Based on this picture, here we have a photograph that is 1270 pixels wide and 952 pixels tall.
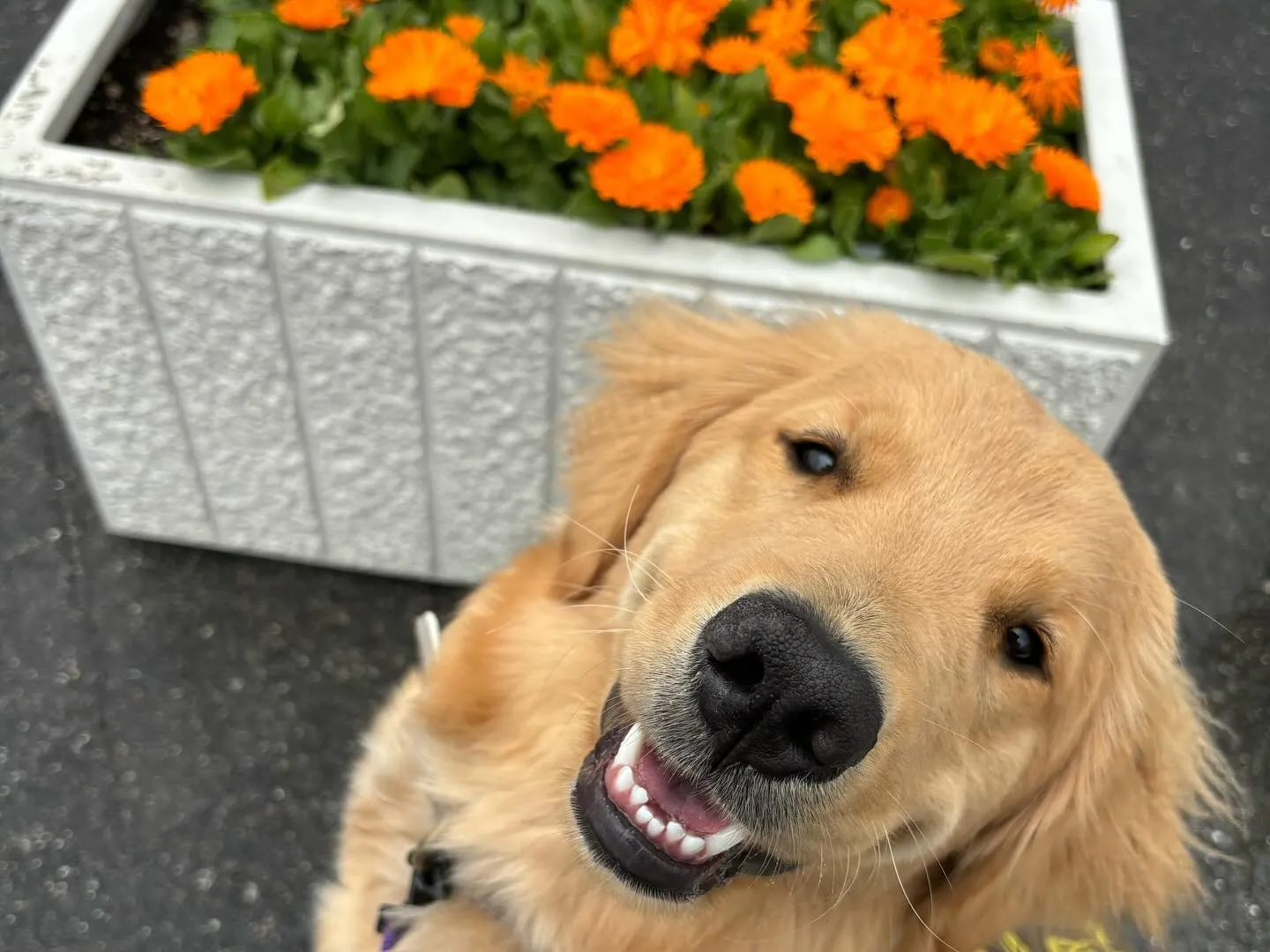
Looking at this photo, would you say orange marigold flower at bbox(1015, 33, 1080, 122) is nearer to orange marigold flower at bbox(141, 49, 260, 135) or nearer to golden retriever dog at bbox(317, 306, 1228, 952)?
golden retriever dog at bbox(317, 306, 1228, 952)

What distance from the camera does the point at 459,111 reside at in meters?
1.74

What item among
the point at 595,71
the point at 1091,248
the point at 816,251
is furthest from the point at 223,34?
the point at 1091,248

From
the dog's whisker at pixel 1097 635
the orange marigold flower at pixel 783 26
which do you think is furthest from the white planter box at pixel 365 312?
the dog's whisker at pixel 1097 635

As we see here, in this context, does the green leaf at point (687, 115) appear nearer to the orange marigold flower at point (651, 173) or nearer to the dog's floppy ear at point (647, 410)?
the orange marigold flower at point (651, 173)

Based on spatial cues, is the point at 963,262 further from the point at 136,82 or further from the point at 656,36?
the point at 136,82

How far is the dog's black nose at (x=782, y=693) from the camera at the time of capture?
94 centimetres

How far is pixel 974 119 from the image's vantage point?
1.68m

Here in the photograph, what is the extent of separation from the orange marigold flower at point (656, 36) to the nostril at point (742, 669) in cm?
112

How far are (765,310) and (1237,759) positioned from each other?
1.55 meters

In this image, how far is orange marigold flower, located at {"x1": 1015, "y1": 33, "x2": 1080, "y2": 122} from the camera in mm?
1880

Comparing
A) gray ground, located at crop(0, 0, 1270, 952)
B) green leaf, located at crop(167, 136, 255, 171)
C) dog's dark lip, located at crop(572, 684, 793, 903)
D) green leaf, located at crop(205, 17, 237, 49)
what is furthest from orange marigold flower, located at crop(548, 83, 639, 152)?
gray ground, located at crop(0, 0, 1270, 952)

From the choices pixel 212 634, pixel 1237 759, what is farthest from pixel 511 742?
pixel 1237 759

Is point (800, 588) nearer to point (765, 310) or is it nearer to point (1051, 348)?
point (765, 310)

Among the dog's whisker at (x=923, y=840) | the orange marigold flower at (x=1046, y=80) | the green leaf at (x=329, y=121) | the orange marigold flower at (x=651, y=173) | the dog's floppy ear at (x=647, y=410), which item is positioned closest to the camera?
the dog's whisker at (x=923, y=840)
